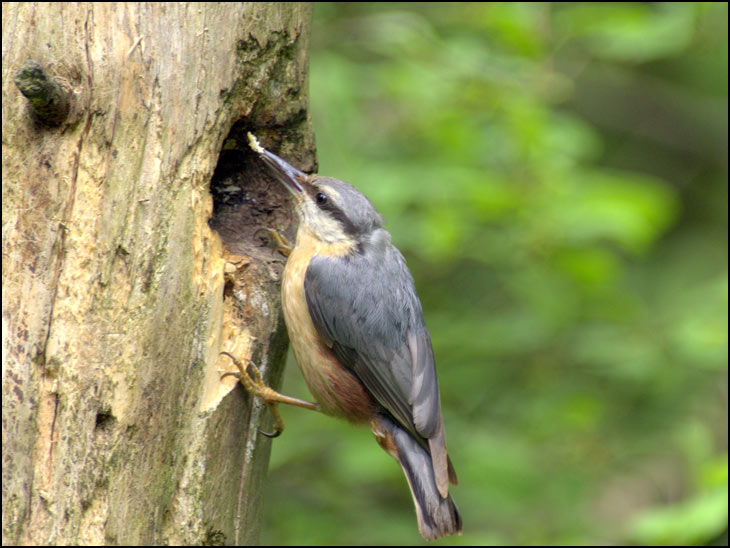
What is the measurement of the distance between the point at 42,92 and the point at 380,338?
4.97 feet

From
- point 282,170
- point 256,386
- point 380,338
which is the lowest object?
point 256,386

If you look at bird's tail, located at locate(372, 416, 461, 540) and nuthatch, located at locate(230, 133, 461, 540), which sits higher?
nuthatch, located at locate(230, 133, 461, 540)

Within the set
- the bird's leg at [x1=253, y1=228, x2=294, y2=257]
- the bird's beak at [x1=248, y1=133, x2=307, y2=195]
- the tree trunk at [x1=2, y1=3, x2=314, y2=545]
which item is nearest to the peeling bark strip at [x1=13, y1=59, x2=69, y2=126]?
the tree trunk at [x1=2, y1=3, x2=314, y2=545]

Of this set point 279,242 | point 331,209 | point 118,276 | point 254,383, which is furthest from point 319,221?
point 118,276

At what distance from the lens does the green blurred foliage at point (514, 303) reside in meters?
4.25

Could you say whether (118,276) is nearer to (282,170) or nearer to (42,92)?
(42,92)

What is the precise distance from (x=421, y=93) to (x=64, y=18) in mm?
2067

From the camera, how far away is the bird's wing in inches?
129

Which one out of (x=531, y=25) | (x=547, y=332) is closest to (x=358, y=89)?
(x=531, y=25)

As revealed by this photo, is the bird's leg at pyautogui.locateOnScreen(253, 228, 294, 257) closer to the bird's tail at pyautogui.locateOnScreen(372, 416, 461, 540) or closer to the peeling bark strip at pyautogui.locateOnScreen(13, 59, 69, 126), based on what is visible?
the bird's tail at pyautogui.locateOnScreen(372, 416, 461, 540)

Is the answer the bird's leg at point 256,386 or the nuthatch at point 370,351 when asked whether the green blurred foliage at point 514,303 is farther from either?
the bird's leg at point 256,386

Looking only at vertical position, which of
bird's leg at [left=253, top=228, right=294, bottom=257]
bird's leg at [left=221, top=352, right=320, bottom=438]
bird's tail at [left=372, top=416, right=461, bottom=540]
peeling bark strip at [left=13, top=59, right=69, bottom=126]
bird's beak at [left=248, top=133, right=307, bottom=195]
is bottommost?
bird's tail at [left=372, top=416, right=461, bottom=540]

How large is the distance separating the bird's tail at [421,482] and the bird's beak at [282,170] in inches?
39.2

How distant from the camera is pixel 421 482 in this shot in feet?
10.6
